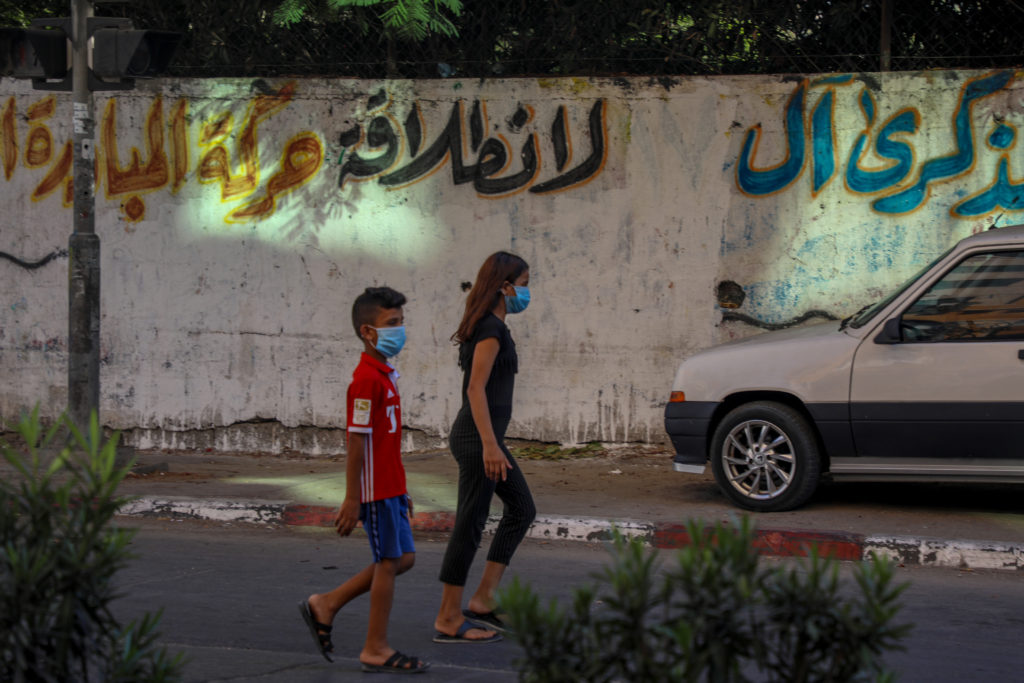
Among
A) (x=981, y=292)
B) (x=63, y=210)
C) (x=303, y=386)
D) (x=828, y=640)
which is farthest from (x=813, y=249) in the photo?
(x=828, y=640)

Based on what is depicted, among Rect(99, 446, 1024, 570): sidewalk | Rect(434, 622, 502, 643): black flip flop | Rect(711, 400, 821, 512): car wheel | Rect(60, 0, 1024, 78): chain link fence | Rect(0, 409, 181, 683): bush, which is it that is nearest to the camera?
Rect(0, 409, 181, 683): bush

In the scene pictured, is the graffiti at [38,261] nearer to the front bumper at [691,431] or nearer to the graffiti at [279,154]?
the graffiti at [279,154]

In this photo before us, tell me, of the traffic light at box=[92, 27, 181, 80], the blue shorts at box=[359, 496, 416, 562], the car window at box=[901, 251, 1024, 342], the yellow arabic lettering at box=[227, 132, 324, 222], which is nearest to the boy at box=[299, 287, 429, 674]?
the blue shorts at box=[359, 496, 416, 562]

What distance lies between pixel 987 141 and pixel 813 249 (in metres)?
1.47

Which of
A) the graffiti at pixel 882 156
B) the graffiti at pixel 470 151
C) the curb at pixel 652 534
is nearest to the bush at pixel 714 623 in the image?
the curb at pixel 652 534

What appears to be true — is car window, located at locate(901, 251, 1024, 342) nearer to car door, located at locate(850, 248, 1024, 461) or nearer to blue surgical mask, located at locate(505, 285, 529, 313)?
car door, located at locate(850, 248, 1024, 461)

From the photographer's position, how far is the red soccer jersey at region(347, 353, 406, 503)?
4383mm

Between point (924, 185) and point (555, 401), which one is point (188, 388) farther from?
point (924, 185)

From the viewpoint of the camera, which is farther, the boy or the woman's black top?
the woman's black top

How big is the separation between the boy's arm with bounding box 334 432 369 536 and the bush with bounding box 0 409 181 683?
166cm

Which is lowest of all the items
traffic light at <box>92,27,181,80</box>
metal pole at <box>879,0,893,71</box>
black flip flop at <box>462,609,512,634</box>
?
black flip flop at <box>462,609,512,634</box>

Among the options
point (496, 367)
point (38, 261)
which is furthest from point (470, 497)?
point (38, 261)

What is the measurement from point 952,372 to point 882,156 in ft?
8.76

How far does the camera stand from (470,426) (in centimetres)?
499
